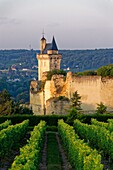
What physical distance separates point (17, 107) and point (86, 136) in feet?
85.2

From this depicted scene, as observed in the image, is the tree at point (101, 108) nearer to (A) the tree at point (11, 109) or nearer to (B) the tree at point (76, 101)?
(B) the tree at point (76, 101)

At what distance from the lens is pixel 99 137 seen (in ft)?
82.7

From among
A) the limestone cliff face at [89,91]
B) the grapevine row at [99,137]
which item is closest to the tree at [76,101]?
the limestone cliff face at [89,91]

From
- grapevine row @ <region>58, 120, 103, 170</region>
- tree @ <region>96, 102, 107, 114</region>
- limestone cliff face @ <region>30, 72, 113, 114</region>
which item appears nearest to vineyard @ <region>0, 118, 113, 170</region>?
grapevine row @ <region>58, 120, 103, 170</region>

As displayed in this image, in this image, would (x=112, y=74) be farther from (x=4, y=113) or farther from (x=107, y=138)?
(x=107, y=138)

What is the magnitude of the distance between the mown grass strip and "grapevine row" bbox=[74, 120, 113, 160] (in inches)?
73.0

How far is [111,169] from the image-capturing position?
2089cm

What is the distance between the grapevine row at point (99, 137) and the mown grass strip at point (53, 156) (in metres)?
1.86

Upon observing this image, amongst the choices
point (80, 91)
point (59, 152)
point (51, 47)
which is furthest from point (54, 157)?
point (51, 47)

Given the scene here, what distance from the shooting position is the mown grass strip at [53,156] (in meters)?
22.2

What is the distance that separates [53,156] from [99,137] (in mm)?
2407

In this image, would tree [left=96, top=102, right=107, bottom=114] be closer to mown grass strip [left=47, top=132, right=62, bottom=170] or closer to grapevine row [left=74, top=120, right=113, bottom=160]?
mown grass strip [left=47, top=132, right=62, bottom=170]

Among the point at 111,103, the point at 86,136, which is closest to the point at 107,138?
the point at 86,136

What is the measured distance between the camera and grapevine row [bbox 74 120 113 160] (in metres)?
22.8
